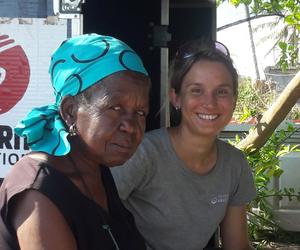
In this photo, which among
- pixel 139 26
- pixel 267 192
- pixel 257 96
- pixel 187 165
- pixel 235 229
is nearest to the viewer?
pixel 187 165

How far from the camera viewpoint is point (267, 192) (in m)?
5.13

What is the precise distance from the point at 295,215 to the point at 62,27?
13.1 ft

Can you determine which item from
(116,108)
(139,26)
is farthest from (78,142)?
(139,26)

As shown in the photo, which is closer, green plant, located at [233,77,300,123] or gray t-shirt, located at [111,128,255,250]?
gray t-shirt, located at [111,128,255,250]

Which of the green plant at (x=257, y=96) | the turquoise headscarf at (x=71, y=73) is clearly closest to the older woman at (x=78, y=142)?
the turquoise headscarf at (x=71, y=73)

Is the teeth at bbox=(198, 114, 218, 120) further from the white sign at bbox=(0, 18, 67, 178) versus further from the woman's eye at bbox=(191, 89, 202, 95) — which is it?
the white sign at bbox=(0, 18, 67, 178)

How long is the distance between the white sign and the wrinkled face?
57 centimetres

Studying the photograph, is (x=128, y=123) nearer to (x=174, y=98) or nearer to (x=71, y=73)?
(x=71, y=73)

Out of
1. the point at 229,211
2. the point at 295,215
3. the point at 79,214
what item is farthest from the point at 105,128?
the point at 295,215

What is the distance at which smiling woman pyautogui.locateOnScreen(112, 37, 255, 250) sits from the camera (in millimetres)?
2451

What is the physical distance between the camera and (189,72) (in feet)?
8.19

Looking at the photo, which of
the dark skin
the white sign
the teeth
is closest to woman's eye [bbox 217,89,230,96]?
the teeth

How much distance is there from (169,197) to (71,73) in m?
1.07

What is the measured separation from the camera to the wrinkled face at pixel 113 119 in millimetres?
1552
